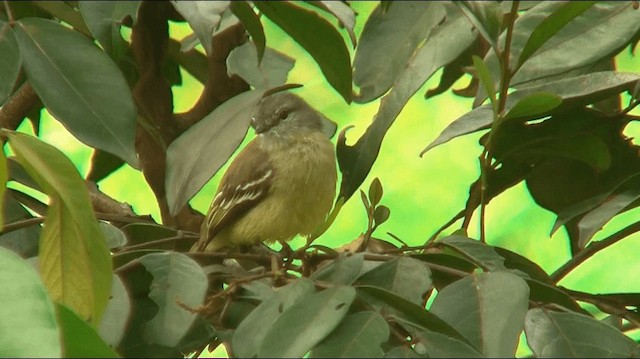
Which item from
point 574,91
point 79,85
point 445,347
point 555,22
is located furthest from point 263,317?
point 574,91

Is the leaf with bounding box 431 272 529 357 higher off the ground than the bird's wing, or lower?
higher

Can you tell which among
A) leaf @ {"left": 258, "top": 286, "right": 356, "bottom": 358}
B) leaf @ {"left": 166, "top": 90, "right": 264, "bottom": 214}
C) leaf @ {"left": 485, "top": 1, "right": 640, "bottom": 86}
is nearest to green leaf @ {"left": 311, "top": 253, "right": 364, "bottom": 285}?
leaf @ {"left": 258, "top": 286, "right": 356, "bottom": 358}

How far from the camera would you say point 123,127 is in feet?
4.26

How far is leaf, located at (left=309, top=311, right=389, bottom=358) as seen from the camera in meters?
1.00

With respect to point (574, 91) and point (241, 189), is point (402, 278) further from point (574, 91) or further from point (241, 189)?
point (241, 189)

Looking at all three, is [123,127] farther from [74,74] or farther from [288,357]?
[288,357]

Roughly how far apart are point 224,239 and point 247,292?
1232mm

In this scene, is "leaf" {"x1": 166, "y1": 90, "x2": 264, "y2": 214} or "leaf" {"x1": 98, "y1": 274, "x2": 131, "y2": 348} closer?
"leaf" {"x1": 98, "y1": 274, "x2": 131, "y2": 348}

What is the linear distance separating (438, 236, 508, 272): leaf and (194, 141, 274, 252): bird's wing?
3.12ft

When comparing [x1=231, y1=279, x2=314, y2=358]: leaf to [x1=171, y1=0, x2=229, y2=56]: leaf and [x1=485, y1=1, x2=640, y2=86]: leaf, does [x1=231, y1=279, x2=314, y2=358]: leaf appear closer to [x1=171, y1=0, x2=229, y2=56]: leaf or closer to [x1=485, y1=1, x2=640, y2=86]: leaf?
[x1=171, y1=0, x2=229, y2=56]: leaf

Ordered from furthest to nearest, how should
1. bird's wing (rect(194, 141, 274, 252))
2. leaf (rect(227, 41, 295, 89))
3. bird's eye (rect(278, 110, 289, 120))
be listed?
bird's eye (rect(278, 110, 289, 120))
bird's wing (rect(194, 141, 274, 252))
leaf (rect(227, 41, 295, 89))

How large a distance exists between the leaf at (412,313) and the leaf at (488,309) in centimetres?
3

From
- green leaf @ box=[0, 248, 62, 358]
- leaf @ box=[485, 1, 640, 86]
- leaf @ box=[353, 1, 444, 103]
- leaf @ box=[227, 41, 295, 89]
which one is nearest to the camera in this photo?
green leaf @ box=[0, 248, 62, 358]

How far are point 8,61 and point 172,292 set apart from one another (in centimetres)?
41
